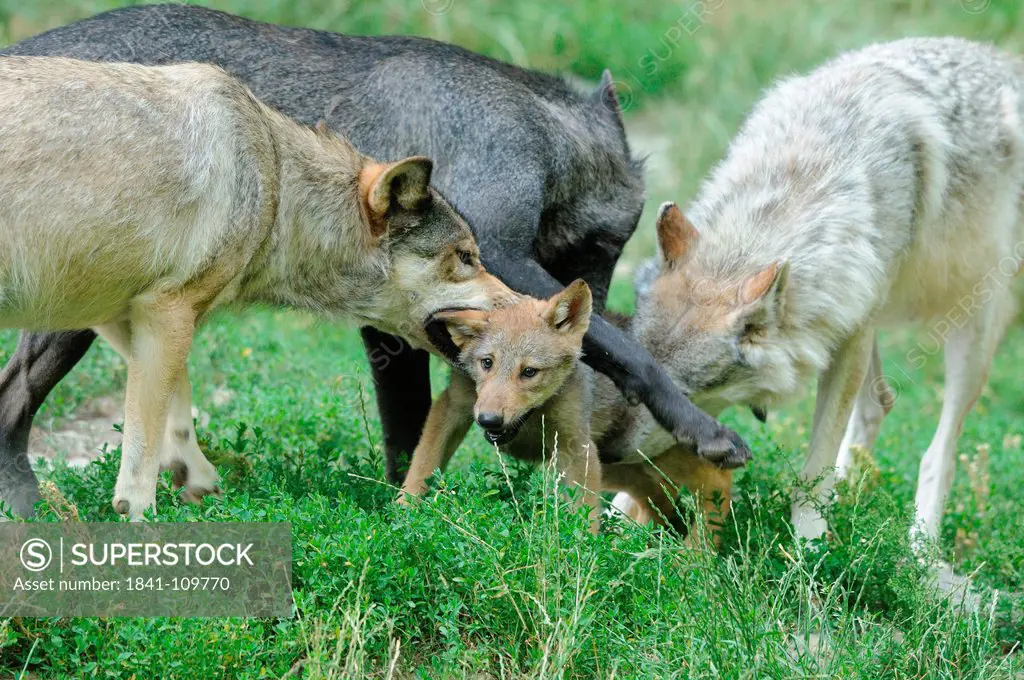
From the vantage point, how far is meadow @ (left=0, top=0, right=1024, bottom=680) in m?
4.15

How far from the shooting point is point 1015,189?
7.17 metres

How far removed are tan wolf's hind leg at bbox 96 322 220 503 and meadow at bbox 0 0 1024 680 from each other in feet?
0.44

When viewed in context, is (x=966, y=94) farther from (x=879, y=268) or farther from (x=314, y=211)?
(x=314, y=211)

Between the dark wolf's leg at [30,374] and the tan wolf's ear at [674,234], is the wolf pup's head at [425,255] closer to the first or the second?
the tan wolf's ear at [674,234]

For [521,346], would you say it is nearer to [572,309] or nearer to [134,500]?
[572,309]

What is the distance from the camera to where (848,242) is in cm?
611

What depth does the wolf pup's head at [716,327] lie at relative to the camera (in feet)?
19.0

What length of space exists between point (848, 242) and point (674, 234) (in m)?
0.88

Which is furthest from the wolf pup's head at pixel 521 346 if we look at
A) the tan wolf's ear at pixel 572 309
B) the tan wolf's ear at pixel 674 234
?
the tan wolf's ear at pixel 674 234

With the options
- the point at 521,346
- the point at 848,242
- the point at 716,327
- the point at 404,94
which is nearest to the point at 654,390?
the point at 716,327

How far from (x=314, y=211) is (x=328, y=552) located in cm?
158

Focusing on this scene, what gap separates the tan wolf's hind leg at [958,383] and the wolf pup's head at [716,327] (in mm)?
1646

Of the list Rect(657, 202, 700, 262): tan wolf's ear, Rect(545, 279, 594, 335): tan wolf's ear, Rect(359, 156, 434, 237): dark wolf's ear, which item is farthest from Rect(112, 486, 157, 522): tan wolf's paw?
Rect(657, 202, 700, 262): tan wolf's ear

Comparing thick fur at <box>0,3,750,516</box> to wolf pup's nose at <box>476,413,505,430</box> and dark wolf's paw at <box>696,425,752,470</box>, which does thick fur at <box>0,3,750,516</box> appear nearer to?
dark wolf's paw at <box>696,425,752,470</box>
